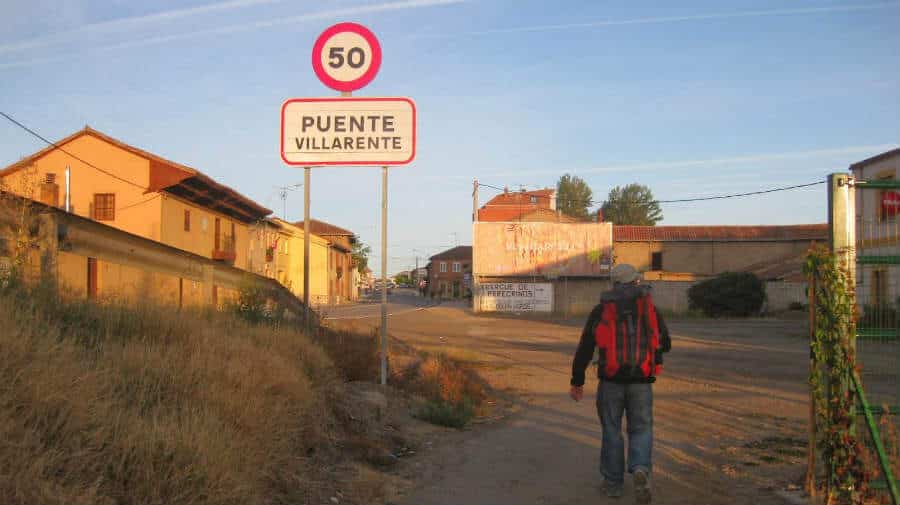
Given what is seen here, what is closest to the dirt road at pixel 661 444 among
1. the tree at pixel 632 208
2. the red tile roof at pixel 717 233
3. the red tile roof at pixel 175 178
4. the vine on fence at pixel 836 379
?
the vine on fence at pixel 836 379

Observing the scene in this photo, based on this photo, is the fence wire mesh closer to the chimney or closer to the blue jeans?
the blue jeans

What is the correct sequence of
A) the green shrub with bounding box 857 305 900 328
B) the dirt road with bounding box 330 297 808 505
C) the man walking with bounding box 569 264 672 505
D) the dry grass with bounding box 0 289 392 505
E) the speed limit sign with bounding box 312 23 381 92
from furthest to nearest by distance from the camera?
the speed limit sign with bounding box 312 23 381 92 → the dirt road with bounding box 330 297 808 505 → the man walking with bounding box 569 264 672 505 → the green shrub with bounding box 857 305 900 328 → the dry grass with bounding box 0 289 392 505

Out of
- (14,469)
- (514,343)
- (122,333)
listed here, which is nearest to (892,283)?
(14,469)

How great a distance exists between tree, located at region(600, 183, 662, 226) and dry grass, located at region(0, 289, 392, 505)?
347 feet

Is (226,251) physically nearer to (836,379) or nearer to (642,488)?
(642,488)

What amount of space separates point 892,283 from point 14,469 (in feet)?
17.1

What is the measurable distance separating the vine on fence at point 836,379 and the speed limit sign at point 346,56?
528 centimetres

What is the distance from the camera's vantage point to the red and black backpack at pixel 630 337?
5.54 meters

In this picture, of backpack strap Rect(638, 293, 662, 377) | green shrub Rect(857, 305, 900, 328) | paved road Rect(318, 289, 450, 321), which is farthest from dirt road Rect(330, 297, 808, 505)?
paved road Rect(318, 289, 450, 321)

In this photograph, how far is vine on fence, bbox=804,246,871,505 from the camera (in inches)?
196

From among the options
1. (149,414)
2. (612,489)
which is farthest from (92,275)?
(612,489)

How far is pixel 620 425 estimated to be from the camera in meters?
5.72

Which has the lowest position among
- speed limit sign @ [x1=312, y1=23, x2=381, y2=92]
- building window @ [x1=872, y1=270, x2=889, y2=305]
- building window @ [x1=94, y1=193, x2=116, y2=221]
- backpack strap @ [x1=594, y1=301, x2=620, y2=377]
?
backpack strap @ [x1=594, y1=301, x2=620, y2=377]

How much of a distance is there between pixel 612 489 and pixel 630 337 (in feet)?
3.80
